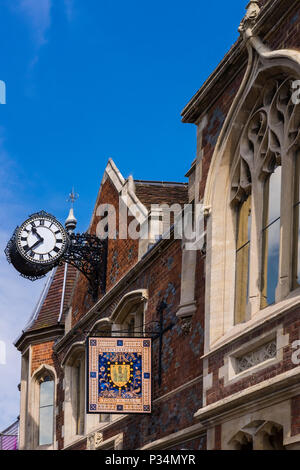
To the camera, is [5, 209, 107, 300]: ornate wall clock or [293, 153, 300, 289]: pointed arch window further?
[5, 209, 107, 300]: ornate wall clock

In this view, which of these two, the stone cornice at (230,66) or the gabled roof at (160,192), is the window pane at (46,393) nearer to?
the gabled roof at (160,192)

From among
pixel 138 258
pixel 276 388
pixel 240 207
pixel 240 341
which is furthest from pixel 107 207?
pixel 276 388

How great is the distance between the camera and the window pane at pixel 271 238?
53.2 ft

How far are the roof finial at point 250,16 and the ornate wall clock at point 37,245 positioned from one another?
35.5 ft

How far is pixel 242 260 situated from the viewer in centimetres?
1769

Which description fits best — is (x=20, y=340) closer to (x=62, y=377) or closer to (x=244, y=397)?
(x=62, y=377)

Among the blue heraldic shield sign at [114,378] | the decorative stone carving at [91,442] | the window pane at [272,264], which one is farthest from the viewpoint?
the decorative stone carving at [91,442]

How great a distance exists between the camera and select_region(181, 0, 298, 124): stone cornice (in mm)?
16594

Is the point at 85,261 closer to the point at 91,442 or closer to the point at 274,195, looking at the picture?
the point at 91,442

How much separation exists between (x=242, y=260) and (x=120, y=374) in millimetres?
4723

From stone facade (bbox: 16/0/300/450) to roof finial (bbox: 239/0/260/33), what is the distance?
2 centimetres

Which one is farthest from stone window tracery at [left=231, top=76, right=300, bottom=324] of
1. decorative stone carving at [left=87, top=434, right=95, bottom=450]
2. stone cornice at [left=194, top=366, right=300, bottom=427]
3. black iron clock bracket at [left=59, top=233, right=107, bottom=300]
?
Result: black iron clock bracket at [left=59, top=233, right=107, bottom=300]
